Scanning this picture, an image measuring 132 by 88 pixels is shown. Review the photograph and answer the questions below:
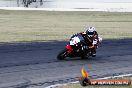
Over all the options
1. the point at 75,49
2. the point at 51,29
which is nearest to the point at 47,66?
the point at 75,49

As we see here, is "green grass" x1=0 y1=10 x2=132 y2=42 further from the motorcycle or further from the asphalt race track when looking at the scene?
the motorcycle

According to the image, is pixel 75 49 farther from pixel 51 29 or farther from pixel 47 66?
pixel 51 29

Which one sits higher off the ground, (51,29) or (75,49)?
(75,49)

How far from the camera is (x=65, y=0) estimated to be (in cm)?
11400

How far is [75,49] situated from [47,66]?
91.3 inches

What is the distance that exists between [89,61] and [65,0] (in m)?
97.8

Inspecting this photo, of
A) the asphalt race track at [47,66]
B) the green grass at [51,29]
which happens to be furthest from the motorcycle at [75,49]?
the green grass at [51,29]

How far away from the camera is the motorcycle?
16969 millimetres

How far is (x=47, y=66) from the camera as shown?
1512 centimetres

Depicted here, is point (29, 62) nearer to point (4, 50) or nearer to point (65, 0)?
point (4, 50)

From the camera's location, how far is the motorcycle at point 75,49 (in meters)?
17.0

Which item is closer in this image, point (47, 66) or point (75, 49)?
point (47, 66)

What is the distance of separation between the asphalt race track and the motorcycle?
25 centimetres

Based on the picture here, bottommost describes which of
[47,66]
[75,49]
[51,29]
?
[51,29]
